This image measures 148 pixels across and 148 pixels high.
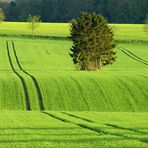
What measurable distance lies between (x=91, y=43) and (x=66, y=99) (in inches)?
1174

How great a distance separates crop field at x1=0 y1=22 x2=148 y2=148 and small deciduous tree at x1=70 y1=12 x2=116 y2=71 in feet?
20.4

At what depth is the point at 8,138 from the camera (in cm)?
2078

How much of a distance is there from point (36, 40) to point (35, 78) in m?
73.3

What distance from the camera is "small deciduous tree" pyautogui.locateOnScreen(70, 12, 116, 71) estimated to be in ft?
258

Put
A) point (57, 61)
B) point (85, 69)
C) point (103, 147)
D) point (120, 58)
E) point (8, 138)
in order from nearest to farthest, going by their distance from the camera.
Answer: point (103, 147)
point (8, 138)
point (85, 69)
point (57, 61)
point (120, 58)

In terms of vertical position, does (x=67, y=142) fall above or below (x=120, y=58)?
above

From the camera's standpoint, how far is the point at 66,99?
1965 inches

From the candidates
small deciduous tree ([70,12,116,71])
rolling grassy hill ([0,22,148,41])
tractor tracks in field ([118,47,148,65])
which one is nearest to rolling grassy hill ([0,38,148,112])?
small deciduous tree ([70,12,116,71])

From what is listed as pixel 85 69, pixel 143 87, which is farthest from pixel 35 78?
pixel 85 69

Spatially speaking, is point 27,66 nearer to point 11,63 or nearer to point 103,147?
point 11,63

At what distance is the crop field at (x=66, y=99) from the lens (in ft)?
70.6

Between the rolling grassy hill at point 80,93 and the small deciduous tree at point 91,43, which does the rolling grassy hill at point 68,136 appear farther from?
the small deciduous tree at point 91,43

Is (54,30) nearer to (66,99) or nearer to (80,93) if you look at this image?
(80,93)

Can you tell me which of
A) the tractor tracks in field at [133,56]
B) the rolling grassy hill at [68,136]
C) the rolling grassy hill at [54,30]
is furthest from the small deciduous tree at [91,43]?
the rolling grassy hill at [54,30]
